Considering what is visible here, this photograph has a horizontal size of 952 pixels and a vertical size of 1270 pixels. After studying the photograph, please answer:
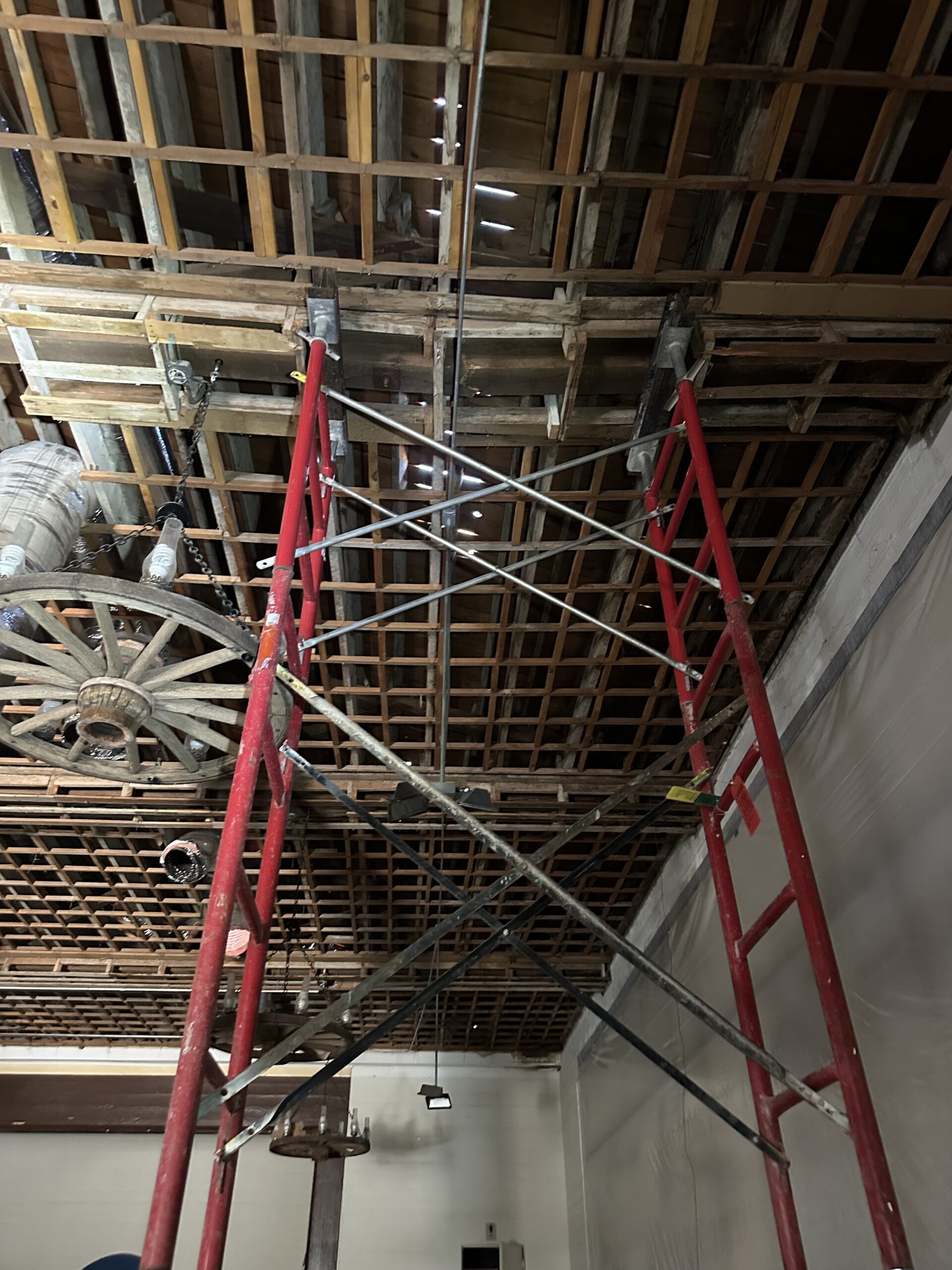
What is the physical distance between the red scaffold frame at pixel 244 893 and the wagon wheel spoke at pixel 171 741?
1.23m

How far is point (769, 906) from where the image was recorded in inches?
125

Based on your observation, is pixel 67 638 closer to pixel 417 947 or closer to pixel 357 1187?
pixel 417 947

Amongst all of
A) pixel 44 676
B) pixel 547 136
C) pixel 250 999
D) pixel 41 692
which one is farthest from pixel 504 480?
pixel 41 692

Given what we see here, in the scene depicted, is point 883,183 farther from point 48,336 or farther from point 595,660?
point 48,336

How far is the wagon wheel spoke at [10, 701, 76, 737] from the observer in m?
4.55

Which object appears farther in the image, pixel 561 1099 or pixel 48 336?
pixel 561 1099

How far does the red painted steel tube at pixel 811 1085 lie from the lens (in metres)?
2.52

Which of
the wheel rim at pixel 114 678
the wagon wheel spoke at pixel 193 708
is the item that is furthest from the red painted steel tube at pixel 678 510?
the wagon wheel spoke at pixel 193 708

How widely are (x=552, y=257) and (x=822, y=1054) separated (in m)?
4.54

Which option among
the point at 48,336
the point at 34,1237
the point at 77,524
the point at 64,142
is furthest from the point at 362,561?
the point at 34,1237

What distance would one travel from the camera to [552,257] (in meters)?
3.73

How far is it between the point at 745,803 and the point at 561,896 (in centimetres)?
98

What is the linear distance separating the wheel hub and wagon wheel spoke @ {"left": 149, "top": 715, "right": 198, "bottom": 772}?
93mm

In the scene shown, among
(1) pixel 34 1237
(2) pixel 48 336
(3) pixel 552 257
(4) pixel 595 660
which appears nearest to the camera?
(3) pixel 552 257
